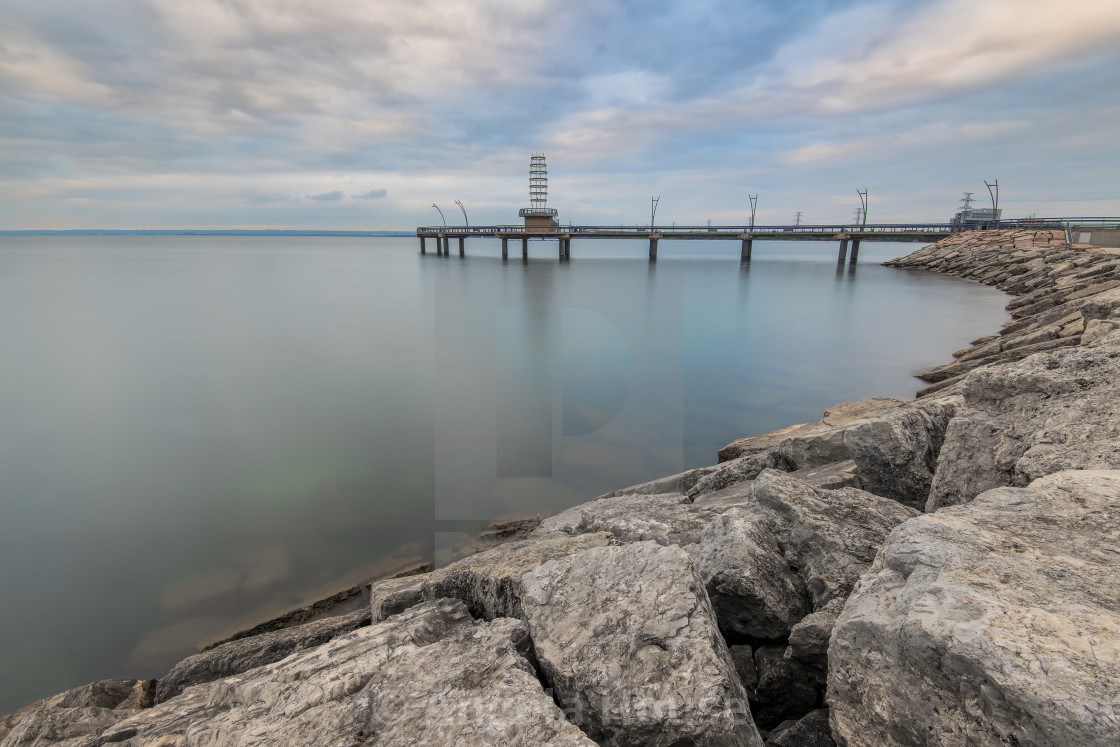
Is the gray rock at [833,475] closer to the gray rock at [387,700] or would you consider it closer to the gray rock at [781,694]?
the gray rock at [781,694]

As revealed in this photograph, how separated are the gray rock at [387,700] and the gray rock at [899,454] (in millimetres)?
3208

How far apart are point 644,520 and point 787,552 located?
135cm

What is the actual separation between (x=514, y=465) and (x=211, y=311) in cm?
2681

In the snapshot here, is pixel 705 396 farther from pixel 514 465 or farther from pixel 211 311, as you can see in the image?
pixel 211 311

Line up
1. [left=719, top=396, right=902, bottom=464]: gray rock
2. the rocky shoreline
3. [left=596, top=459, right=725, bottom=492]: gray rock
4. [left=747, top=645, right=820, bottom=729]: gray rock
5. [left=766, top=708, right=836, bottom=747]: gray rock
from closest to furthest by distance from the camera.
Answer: the rocky shoreline < [left=766, top=708, right=836, bottom=747]: gray rock < [left=747, top=645, right=820, bottom=729]: gray rock < [left=596, top=459, right=725, bottom=492]: gray rock < [left=719, top=396, right=902, bottom=464]: gray rock

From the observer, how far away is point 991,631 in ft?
6.27

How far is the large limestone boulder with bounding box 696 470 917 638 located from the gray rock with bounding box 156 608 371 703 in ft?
10.8

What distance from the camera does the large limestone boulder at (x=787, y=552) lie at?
3240 millimetres

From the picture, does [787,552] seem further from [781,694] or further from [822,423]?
[822,423]

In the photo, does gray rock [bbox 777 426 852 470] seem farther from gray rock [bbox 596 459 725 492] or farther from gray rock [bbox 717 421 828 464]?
gray rock [bbox 717 421 828 464]

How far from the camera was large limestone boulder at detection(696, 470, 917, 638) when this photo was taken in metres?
3.24

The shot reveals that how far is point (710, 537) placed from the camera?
371 centimetres

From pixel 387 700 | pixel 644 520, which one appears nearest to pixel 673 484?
pixel 644 520

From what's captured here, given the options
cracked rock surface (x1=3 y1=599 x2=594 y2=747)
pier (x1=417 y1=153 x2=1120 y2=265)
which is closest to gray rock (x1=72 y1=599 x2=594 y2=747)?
cracked rock surface (x1=3 y1=599 x2=594 y2=747)
